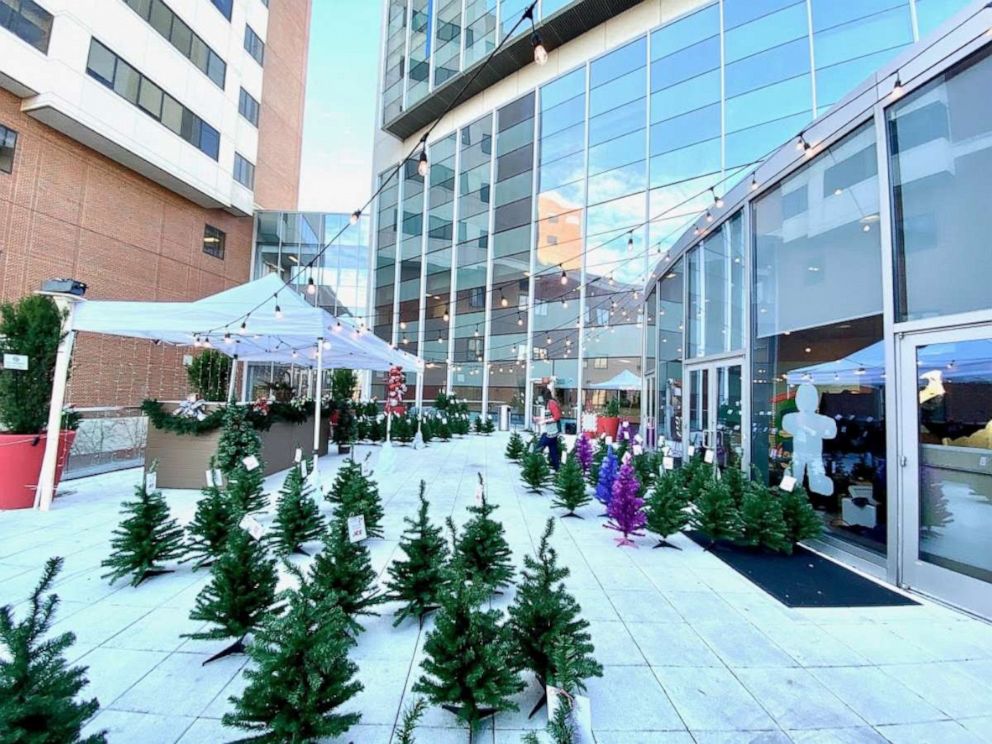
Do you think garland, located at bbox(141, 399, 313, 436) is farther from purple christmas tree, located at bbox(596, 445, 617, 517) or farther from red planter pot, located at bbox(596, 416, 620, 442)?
red planter pot, located at bbox(596, 416, 620, 442)

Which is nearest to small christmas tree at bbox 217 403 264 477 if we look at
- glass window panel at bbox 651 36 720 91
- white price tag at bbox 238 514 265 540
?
white price tag at bbox 238 514 265 540

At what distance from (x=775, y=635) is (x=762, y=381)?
156 inches

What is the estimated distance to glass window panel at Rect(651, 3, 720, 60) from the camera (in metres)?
14.3

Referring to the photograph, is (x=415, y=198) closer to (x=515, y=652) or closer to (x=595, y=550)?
(x=595, y=550)

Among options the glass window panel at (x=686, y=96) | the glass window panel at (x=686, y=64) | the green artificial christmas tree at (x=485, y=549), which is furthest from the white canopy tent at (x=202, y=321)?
the glass window panel at (x=686, y=64)

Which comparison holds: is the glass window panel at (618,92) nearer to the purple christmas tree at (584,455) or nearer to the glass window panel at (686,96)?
the glass window panel at (686,96)

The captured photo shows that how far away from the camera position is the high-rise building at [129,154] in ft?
36.5

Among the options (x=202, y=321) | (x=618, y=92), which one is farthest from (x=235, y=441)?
(x=618, y=92)

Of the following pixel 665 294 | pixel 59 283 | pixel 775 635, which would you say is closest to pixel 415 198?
pixel 665 294

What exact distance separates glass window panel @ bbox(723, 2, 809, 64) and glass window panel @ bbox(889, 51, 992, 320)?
12272mm

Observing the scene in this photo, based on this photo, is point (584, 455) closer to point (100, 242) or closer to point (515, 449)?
point (515, 449)

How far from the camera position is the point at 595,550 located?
4.74m

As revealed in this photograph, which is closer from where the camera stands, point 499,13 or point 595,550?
point 595,550

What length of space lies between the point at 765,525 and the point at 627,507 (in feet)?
4.52
